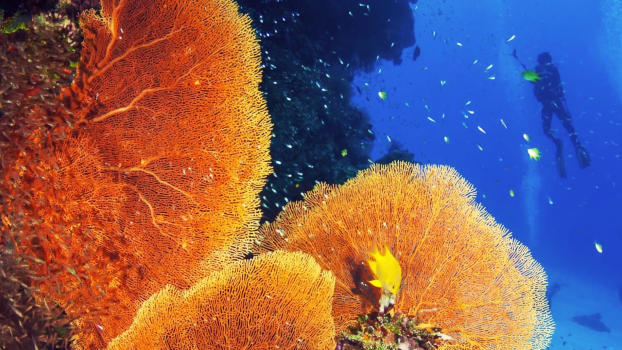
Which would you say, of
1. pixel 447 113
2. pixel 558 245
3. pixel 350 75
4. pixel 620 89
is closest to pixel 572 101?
pixel 620 89

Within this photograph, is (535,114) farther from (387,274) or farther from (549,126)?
(387,274)

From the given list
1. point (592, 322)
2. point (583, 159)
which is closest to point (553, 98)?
point (583, 159)

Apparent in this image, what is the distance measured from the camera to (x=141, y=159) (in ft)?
11.8

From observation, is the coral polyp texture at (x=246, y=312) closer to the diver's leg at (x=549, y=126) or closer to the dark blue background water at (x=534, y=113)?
the diver's leg at (x=549, y=126)

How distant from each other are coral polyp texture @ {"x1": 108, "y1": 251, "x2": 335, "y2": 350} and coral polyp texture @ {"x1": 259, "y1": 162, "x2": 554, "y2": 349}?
2.96 ft

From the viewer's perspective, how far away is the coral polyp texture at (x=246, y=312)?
10.2 feet

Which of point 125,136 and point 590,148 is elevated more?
point 590,148

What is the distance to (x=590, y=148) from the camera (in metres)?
70.9

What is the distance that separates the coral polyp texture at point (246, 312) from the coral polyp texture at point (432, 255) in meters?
0.90

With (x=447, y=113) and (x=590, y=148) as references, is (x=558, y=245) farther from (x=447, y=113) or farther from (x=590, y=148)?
(x=447, y=113)

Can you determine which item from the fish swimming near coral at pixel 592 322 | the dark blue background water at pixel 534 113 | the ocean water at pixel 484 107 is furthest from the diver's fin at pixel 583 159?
the dark blue background water at pixel 534 113

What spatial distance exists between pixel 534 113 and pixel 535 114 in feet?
2.10

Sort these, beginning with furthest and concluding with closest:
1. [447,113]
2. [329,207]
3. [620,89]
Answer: [447,113] < [620,89] < [329,207]

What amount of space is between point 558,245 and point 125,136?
75599 millimetres
